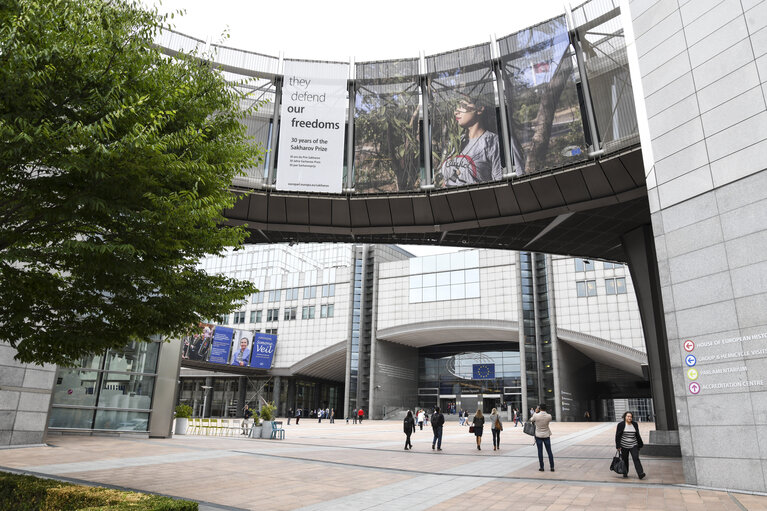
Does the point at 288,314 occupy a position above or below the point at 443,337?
above

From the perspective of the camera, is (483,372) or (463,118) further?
(483,372)

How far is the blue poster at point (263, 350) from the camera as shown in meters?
66.7

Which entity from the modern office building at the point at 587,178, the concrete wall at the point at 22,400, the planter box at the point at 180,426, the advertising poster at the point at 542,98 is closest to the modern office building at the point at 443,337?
the modern office building at the point at 587,178

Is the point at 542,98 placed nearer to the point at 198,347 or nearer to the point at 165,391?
the point at 165,391

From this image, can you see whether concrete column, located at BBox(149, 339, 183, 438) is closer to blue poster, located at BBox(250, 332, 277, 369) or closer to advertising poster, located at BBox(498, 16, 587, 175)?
advertising poster, located at BBox(498, 16, 587, 175)

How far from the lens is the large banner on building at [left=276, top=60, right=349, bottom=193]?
63.5 ft

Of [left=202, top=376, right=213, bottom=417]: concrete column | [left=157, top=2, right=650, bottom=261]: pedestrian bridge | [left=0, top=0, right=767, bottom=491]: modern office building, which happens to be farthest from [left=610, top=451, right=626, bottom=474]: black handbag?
[left=202, top=376, right=213, bottom=417]: concrete column

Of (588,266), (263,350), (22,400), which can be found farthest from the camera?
(263,350)

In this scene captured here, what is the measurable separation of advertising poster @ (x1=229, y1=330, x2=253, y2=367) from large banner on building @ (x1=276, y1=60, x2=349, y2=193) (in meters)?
48.0

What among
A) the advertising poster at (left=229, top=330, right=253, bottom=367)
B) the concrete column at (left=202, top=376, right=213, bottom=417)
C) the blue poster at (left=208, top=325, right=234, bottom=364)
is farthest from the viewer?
the concrete column at (left=202, top=376, right=213, bottom=417)

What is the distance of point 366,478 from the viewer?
1089cm

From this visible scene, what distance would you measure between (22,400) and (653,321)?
2048cm

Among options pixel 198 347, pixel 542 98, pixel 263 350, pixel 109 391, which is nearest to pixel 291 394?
pixel 263 350

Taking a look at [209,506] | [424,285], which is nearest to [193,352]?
[424,285]
